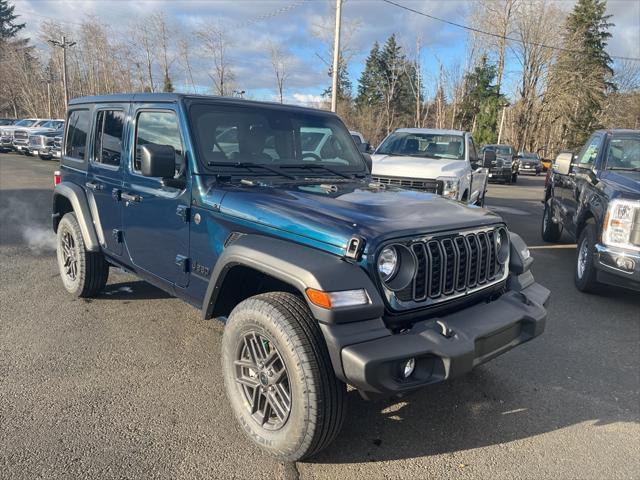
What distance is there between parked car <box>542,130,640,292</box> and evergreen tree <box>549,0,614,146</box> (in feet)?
133

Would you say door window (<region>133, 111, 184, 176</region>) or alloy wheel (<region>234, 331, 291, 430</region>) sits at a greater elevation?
door window (<region>133, 111, 184, 176</region>)

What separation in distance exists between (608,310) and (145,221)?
4812mm

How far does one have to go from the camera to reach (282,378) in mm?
2648

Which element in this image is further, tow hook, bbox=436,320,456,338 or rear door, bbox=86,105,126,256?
rear door, bbox=86,105,126,256

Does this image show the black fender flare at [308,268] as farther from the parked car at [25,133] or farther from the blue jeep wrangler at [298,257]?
the parked car at [25,133]

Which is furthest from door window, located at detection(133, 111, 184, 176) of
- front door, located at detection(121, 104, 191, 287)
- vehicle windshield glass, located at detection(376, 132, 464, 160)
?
vehicle windshield glass, located at detection(376, 132, 464, 160)

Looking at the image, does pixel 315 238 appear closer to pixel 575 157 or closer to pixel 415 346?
pixel 415 346

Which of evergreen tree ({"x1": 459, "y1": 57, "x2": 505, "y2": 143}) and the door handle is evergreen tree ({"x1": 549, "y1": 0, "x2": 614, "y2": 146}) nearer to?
evergreen tree ({"x1": 459, "y1": 57, "x2": 505, "y2": 143})

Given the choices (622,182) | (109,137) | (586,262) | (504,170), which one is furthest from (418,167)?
(504,170)

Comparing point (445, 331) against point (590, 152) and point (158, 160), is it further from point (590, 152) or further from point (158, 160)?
point (590, 152)

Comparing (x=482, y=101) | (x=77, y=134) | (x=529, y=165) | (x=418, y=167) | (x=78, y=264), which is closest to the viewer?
(x=78, y=264)

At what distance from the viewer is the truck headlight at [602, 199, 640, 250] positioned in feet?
15.9

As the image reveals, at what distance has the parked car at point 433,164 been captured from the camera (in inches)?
311

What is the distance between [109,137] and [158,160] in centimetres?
150
